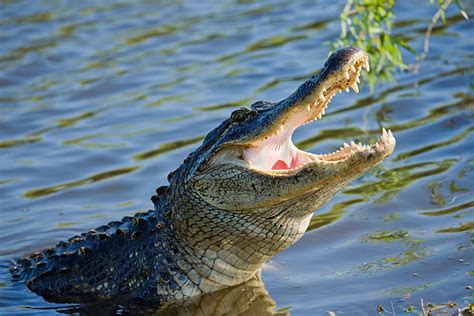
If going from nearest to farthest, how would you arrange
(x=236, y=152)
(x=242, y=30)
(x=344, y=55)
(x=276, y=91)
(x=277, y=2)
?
1. (x=344, y=55)
2. (x=236, y=152)
3. (x=276, y=91)
4. (x=242, y=30)
5. (x=277, y=2)

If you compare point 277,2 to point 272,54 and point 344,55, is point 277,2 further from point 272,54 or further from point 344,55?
point 344,55

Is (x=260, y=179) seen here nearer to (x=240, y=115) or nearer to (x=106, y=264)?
(x=240, y=115)

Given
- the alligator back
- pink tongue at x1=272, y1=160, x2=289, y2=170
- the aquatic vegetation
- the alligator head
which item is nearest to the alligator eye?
the alligator head

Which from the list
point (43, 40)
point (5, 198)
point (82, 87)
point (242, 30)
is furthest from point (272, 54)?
point (5, 198)

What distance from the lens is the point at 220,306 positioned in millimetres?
5539

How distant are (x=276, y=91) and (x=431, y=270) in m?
4.42

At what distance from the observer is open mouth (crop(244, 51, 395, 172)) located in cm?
473

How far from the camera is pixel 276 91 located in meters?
9.77

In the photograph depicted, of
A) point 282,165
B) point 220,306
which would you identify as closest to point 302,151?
point 282,165

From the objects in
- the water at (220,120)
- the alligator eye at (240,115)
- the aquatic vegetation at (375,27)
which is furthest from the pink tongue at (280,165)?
the aquatic vegetation at (375,27)

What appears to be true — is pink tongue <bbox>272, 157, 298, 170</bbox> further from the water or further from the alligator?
the water

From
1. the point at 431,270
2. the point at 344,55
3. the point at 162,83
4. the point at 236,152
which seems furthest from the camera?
the point at 162,83

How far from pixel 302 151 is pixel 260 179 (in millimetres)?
310

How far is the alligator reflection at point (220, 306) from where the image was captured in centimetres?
550
